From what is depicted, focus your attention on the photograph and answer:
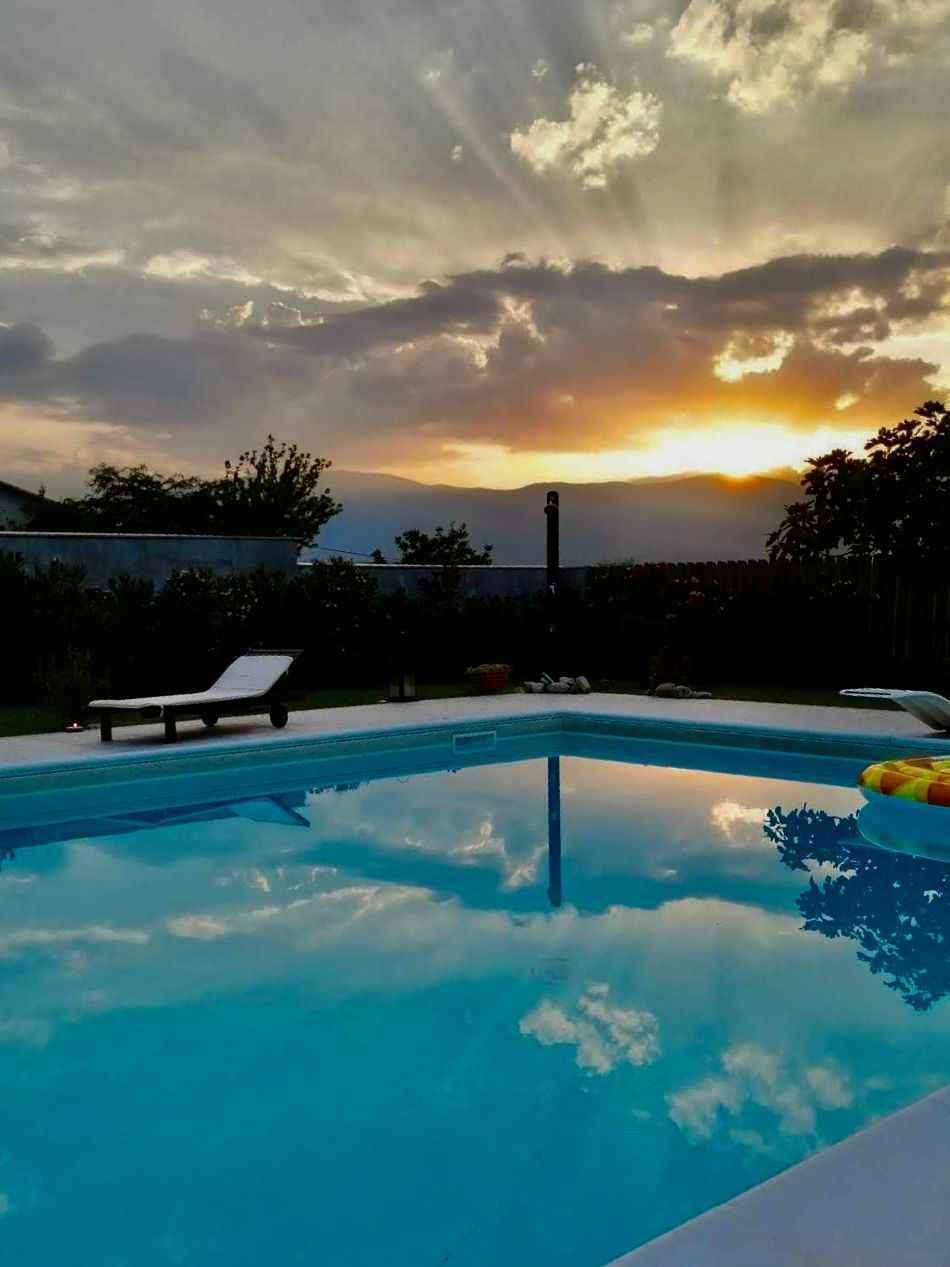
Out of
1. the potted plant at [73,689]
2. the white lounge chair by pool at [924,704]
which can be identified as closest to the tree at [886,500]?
the white lounge chair by pool at [924,704]

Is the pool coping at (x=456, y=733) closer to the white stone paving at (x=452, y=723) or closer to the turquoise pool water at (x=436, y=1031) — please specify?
the white stone paving at (x=452, y=723)

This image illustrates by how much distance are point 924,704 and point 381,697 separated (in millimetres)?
6004

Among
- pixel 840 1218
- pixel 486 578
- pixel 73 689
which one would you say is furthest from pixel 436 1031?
pixel 486 578

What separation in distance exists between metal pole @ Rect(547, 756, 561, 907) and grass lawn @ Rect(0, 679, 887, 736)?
263 centimetres

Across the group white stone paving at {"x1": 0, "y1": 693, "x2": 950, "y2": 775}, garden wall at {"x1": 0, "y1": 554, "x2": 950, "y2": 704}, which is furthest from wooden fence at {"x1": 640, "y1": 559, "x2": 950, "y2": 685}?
white stone paving at {"x1": 0, "y1": 693, "x2": 950, "y2": 775}

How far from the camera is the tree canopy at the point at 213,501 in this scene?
119ft

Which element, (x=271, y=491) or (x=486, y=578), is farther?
(x=271, y=491)

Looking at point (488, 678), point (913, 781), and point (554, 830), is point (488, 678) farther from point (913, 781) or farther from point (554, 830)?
point (913, 781)

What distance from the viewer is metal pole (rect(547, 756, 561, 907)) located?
19.3 ft

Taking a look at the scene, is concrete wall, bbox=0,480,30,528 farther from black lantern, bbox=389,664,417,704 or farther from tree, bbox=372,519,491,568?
black lantern, bbox=389,664,417,704

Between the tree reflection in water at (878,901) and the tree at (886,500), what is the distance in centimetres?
637

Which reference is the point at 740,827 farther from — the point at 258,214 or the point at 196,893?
the point at 258,214

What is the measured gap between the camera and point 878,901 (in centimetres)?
566

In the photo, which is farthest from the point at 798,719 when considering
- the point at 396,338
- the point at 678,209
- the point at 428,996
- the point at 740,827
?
the point at 396,338
